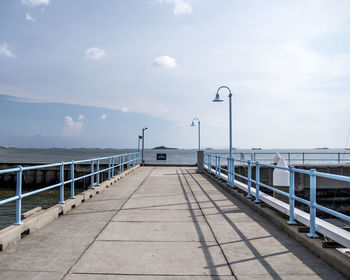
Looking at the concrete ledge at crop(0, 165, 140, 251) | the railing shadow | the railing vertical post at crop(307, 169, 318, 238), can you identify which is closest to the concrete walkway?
the railing shadow

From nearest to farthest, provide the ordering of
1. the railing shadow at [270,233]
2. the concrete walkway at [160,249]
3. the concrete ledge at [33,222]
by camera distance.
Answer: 1. the concrete walkway at [160,249]
2. the railing shadow at [270,233]
3. the concrete ledge at [33,222]

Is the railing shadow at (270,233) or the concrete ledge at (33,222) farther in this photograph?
the concrete ledge at (33,222)

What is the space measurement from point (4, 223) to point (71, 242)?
965 cm

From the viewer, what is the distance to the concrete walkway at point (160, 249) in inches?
154

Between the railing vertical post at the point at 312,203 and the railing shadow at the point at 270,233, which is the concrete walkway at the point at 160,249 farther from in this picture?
the railing vertical post at the point at 312,203

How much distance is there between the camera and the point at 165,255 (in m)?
4.57

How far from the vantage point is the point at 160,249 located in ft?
15.9

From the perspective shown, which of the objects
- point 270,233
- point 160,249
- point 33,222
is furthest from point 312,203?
point 33,222

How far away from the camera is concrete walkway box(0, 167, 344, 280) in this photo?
12.8 feet

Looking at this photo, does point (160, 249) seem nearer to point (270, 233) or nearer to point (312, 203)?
point (270, 233)

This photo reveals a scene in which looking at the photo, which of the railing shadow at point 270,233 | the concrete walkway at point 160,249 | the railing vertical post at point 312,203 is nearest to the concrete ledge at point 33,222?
the concrete walkway at point 160,249

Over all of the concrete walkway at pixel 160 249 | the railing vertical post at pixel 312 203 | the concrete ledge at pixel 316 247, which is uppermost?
the railing vertical post at pixel 312 203

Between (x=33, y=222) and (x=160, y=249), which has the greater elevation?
(x=33, y=222)

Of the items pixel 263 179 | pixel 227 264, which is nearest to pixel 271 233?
pixel 227 264
